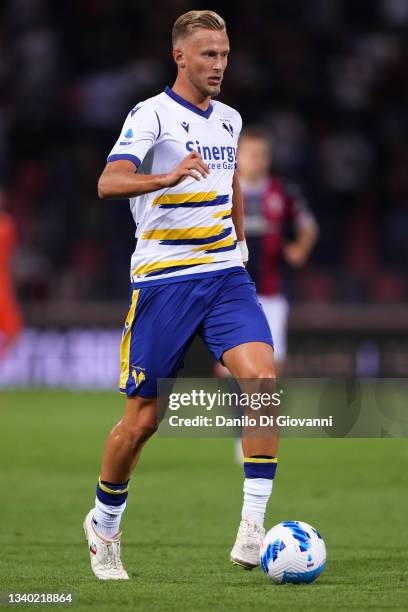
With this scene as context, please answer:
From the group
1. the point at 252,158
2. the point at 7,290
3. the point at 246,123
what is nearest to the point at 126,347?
the point at 252,158

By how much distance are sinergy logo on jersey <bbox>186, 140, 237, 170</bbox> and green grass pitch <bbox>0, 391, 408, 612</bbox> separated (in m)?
1.68

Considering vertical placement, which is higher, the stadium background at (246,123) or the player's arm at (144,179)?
the player's arm at (144,179)

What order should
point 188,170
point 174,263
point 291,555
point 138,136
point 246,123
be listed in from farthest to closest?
1. point 246,123
2. point 174,263
3. point 138,136
4. point 291,555
5. point 188,170

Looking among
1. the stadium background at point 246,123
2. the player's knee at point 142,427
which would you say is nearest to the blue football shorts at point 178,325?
the player's knee at point 142,427

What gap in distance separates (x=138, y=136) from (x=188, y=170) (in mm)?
331

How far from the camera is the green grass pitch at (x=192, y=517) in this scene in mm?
5277

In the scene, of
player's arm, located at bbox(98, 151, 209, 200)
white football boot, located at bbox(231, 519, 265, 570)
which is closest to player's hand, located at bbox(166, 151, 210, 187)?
player's arm, located at bbox(98, 151, 209, 200)

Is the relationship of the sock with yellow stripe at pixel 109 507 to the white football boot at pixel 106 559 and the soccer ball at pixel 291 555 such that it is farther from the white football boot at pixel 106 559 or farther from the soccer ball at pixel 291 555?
the soccer ball at pixel 291 555

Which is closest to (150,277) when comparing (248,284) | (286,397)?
(248,284)

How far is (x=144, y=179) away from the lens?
209 inches

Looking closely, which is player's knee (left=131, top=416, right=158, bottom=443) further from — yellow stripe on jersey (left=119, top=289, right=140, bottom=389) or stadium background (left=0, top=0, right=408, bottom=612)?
stadium background (left=0, top=0, right=408, bottom=612)

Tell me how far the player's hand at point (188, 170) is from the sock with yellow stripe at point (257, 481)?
3.79 ft

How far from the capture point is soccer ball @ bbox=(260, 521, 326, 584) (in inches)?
212

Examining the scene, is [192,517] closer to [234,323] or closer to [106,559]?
Answer: [106,559]
